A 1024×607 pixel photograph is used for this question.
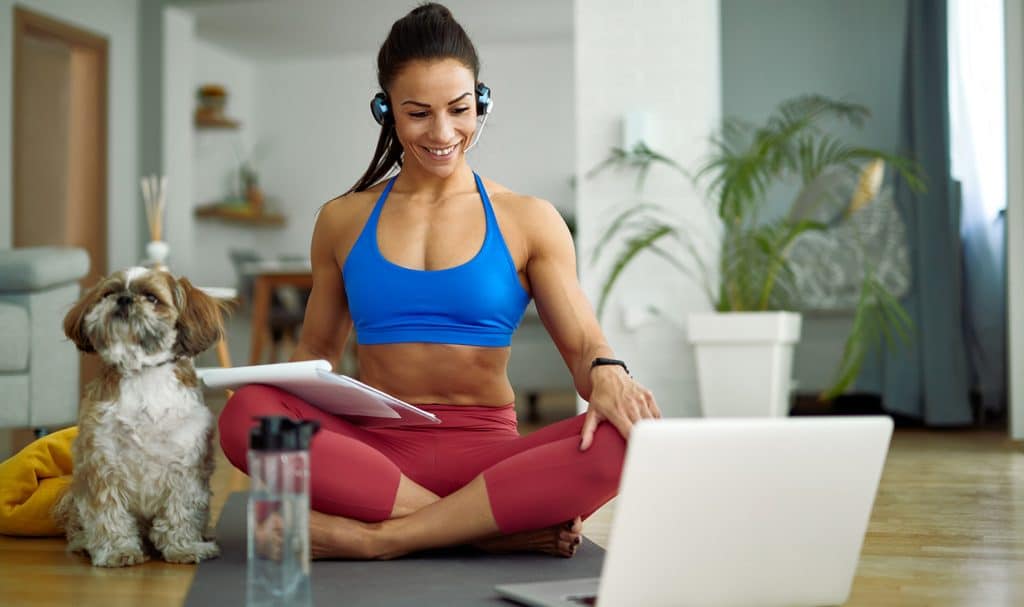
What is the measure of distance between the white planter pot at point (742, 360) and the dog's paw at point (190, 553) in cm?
235

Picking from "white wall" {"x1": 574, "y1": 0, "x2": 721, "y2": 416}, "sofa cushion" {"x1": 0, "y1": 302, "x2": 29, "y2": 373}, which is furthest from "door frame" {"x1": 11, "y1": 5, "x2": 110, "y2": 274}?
"white wall" {"x1": 574, "y1": 0, "x2": 721, "y2": 416}

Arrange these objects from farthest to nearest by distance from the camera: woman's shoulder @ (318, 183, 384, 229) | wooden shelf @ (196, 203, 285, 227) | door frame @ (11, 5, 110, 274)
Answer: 1. wooden shelf @ (196, 203, 285, 227)
2. door frame @ (11, 5, 110, 274)
3. woman's shoulder @ (318, 183, 384, 229)

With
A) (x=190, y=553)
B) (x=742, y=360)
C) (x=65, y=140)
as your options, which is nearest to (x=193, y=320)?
(x=190, y=553)

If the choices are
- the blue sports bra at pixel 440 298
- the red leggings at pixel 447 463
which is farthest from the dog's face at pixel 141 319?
the blue sports bra at pixel 440 298

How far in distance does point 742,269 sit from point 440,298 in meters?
2.25

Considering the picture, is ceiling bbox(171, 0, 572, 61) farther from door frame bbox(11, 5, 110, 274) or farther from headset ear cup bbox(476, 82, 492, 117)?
headset ear cup bbox(476, 82, 492, 117)

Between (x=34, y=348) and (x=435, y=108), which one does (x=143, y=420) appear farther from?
(x=34, y=348)

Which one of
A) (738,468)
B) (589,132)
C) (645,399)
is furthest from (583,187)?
(738,468)

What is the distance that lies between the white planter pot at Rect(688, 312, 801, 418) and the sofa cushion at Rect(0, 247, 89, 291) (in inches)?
86.2

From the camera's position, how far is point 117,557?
175 cm

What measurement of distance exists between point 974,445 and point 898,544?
1934 mm

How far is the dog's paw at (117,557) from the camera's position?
1754mm

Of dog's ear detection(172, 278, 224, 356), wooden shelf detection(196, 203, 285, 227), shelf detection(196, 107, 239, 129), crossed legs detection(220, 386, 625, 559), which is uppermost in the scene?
shelf detection(196, 107, 239, 129)

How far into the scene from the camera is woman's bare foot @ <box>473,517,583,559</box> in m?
1.75
